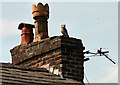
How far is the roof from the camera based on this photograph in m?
8.99

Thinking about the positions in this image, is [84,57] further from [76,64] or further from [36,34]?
[36,34]

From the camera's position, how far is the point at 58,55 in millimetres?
10055

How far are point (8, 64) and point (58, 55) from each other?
103 centimetres

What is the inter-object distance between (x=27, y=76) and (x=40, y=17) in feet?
6.31

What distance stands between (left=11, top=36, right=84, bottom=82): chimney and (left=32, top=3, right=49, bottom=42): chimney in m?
0.43

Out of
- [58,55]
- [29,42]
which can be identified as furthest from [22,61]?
[58,55]

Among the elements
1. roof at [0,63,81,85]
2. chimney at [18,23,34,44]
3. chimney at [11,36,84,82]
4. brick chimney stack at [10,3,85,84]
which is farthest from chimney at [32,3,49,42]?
roof at [0,63,81,85]

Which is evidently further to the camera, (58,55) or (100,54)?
(100,54)

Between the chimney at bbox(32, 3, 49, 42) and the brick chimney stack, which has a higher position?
the chimney at bbox(32, 3, 49, 42)

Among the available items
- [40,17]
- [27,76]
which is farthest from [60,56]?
[40,17]

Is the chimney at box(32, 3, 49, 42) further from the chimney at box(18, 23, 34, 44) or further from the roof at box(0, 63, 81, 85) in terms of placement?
the roof at box(0, 63, 81, 85)

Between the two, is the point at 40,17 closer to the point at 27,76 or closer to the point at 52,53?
the point at 52,53

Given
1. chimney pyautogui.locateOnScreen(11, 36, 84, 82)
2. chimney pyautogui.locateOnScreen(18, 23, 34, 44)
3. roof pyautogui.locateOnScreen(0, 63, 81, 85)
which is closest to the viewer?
roof pyautogui.locateOnScreen(0, 63, 81, 85)

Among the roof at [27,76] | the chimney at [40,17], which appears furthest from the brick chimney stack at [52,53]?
the roof at [27,76]
